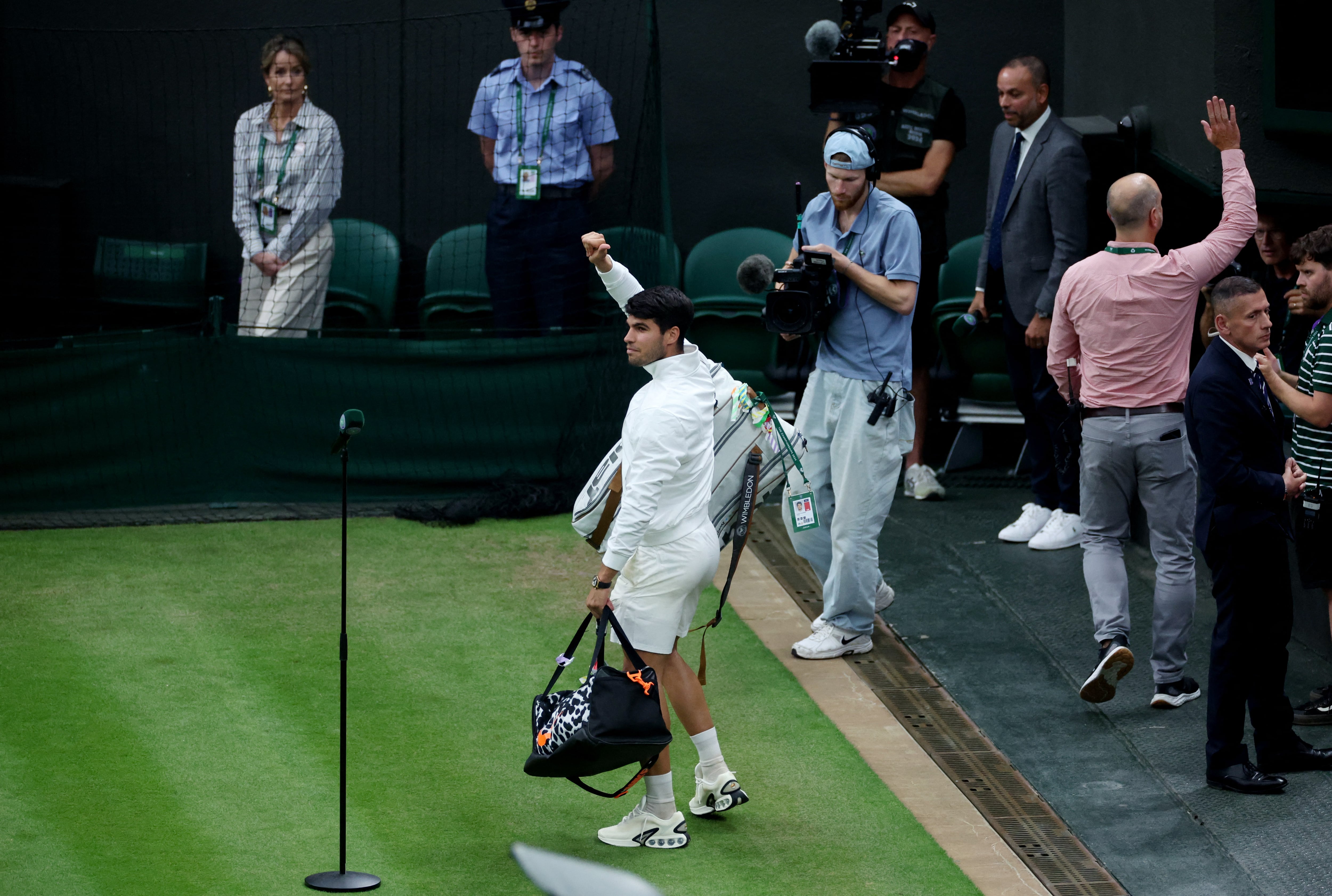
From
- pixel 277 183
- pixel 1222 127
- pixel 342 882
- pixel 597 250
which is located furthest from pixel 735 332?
pixel 342 882

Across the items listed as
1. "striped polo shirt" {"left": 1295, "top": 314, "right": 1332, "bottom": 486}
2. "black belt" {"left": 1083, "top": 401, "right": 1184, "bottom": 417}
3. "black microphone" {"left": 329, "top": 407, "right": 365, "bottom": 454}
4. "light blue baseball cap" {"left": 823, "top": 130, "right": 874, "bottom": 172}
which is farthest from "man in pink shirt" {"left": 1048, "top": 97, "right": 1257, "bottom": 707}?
"black microphone" {"left": 329, "top": 407, "right": 365, "bottom": 454}

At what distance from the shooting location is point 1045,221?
9055 millimetres

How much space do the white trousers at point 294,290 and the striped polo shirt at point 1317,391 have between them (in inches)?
244

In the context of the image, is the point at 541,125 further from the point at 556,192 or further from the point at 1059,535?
the point at 1059,535

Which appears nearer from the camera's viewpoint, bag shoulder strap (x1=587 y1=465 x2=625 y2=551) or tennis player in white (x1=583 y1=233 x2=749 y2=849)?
tennis player in white (x1=583 y1=233 x2=749 y2=849)

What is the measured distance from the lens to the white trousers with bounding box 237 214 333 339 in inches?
409

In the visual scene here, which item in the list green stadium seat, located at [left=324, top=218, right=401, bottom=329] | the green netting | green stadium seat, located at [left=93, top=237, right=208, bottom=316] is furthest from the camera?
green stadium seat, located at [left=93, top=237, right=208, bottom=316]

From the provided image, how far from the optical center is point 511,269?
10.5 meters

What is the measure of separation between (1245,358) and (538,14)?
564cm

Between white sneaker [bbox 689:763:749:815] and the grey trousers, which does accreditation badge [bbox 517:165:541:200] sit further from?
white sneaker [bbox 689:763:749:815]

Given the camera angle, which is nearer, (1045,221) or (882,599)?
(882,599)

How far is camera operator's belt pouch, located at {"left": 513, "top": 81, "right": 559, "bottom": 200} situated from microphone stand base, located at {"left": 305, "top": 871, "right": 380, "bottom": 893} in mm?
5836

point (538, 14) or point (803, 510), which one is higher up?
point (538, 14)

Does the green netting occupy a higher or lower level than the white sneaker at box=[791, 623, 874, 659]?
higher
